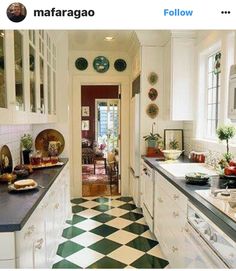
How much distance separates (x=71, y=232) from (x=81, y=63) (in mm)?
2697

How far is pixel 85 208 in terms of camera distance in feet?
13.8

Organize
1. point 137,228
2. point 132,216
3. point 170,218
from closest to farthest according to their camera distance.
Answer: point 170,218
point 137,228
point 132,216

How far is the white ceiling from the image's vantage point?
144 inches

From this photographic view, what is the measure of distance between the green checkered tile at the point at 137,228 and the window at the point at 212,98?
136cm

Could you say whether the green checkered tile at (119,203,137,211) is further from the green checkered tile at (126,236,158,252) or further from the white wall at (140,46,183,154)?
the green checkered tile at (126,236,158,252)

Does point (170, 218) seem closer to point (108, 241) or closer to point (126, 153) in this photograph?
point (108, 241)

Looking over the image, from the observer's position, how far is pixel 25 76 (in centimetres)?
203

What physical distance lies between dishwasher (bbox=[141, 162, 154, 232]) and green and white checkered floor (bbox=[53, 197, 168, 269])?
173 millimetres

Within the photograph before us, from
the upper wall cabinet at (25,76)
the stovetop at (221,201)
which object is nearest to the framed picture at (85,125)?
the upper wall cabinet at (25,76)

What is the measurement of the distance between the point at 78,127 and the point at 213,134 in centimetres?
232
